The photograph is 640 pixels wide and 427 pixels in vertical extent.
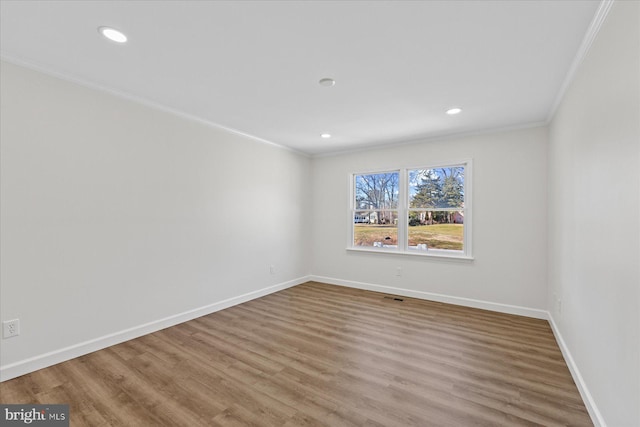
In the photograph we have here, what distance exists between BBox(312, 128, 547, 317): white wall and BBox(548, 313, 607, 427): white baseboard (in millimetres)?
915

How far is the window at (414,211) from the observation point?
4254mm

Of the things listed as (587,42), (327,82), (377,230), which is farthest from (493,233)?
(327,82)

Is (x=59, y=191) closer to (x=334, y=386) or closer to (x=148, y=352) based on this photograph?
(x=148, y=352)

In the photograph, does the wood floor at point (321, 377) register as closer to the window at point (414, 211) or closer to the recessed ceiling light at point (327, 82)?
the window at point (414, 211)

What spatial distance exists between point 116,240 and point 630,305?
12.5 feet

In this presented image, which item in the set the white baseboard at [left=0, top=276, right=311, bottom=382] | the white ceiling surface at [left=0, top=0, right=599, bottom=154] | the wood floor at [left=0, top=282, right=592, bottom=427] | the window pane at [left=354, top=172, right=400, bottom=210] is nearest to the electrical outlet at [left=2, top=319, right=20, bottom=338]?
the white baseboard at [left=0, top=276, right=311, bottom=382]

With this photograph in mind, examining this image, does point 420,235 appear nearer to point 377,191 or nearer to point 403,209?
point 403,209

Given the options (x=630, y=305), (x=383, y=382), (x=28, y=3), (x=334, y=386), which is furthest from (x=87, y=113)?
(x=630, y=305)

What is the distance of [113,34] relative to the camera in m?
1.95

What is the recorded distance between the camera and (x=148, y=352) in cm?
268

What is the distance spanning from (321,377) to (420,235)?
9.73 feet

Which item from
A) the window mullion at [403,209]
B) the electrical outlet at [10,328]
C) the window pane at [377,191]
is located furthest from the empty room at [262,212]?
the window pane at [377,191]

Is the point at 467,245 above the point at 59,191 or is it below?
below

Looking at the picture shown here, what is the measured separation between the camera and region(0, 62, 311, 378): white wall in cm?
229
